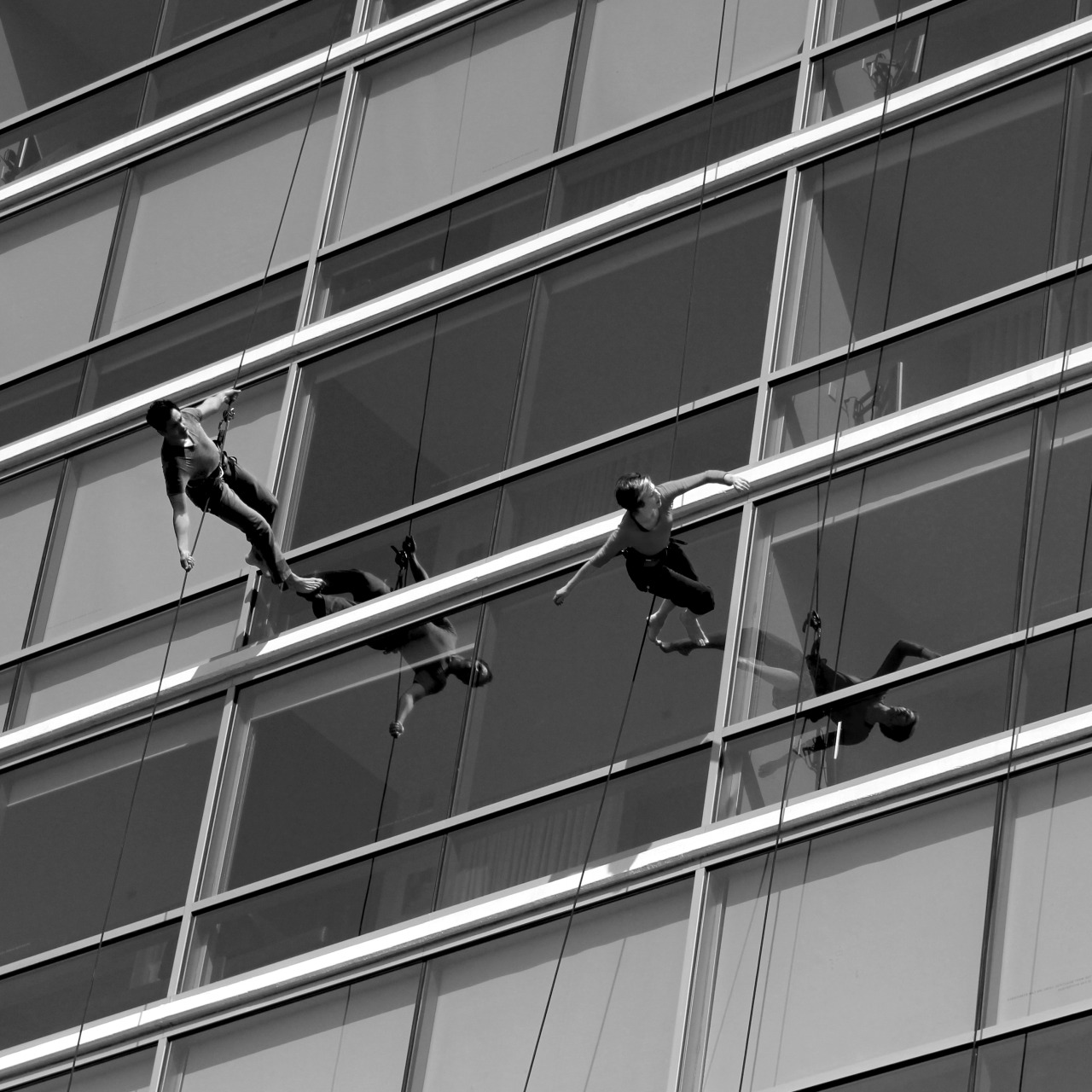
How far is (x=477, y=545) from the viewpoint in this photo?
1717cm

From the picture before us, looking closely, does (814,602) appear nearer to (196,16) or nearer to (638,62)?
(638,62)

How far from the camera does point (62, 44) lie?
2262 cm

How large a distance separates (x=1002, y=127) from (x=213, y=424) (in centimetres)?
584

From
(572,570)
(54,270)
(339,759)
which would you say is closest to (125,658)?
(339,759)

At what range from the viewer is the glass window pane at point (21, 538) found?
1895cm

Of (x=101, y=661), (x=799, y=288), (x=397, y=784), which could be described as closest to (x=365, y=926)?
(x=397, y=784)

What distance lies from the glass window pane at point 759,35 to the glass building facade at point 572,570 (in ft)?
0.12

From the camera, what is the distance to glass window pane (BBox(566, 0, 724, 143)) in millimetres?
18609

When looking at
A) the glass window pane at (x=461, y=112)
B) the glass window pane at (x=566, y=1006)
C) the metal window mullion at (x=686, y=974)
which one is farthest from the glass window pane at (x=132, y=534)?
the metal window mullion at (x=686, y=974)

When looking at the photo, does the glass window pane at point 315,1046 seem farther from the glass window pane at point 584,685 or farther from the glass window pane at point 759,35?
the glass window pane at point 759,35

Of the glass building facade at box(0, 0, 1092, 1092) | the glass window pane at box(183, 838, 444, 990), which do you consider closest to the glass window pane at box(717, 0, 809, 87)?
the glass building facade at box(0, 0, 1092, 1092)

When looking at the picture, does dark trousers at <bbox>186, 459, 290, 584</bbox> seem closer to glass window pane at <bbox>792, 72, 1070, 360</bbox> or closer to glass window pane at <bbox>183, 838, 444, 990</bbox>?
glass window pane at <bbox>183, 838, 444, 990</bbox>

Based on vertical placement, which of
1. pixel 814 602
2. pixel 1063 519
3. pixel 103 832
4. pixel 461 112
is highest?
pixel 461 112

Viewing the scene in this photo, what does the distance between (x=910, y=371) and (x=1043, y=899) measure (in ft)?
12.8
